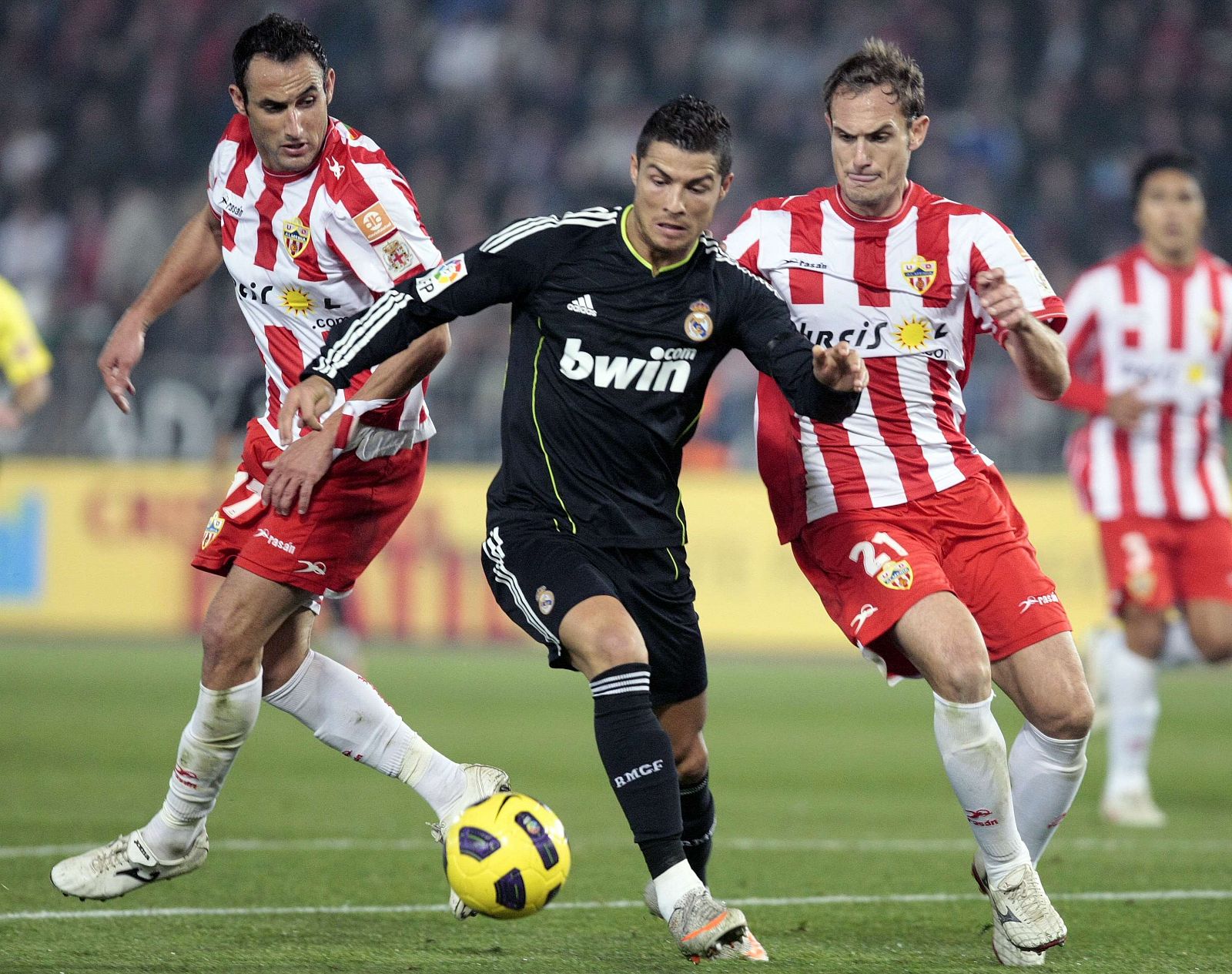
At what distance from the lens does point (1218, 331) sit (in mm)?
7910

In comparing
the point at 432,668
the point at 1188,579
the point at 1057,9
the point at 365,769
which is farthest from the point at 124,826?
the point at 1057,9

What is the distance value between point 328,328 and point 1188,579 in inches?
170

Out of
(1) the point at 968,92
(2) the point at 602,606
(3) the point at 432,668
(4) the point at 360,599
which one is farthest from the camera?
(1) the point at 968,92

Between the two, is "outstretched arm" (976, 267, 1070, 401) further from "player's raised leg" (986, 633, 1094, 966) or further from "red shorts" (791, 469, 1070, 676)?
"player's raised leg" (986, 633, 1094, 966)

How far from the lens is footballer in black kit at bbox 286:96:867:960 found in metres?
4.61

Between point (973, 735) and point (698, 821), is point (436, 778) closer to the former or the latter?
point (698, 821)

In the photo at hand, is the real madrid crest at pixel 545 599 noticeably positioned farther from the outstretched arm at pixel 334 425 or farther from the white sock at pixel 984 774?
the white sock at pixel 984 774

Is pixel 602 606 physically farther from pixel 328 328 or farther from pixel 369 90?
pixel 369 90

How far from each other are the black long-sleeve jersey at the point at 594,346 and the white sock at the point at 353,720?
939mm

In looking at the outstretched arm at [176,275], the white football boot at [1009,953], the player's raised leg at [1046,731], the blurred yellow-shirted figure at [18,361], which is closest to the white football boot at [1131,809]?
the player's raised leg at [1046,731]

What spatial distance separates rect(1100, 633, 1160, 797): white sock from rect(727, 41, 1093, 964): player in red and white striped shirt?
2847mm

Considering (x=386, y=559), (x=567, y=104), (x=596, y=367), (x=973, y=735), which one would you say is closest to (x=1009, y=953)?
(x=973, y=735)

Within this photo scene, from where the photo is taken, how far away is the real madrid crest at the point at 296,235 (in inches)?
206

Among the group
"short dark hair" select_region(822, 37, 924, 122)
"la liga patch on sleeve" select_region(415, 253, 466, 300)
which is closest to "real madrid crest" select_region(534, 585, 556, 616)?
"la liga patch on sleeve" select_region(415, 253, 466, 300)
